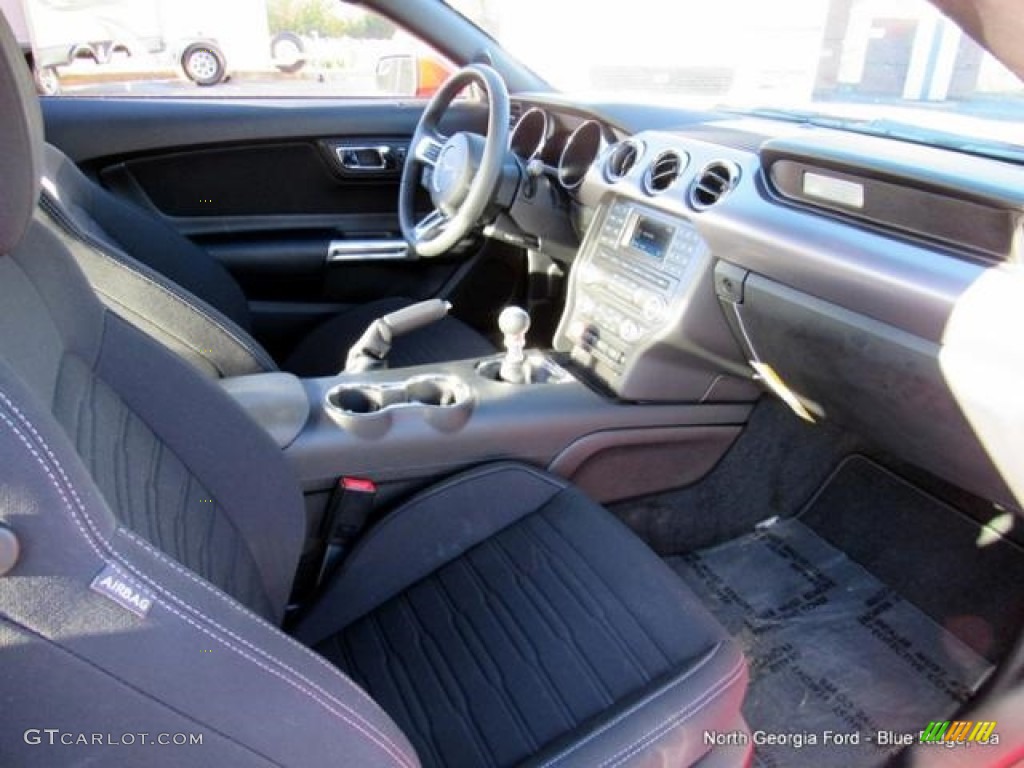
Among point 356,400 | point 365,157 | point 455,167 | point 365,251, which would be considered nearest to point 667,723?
point 356,400

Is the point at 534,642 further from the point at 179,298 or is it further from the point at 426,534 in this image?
the point at 179,298

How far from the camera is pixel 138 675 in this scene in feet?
1.81

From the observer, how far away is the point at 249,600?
3.18 feet

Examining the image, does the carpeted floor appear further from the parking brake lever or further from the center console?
the parking brake lever

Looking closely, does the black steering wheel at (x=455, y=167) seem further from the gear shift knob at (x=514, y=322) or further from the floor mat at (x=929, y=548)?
the floor mat at (x=929, y=548)

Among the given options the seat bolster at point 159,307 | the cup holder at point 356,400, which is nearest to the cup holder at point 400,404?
the cup holder at point 356,400

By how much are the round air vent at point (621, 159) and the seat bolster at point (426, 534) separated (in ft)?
2.23

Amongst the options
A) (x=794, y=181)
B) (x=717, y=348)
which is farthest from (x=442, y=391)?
(x=794, y=181)

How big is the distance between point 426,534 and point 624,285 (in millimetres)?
649

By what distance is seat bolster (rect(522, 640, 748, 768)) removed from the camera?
898mm

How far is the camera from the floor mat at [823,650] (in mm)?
1462

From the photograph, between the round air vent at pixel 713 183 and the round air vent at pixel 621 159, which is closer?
the round air vent at pixel 713 183

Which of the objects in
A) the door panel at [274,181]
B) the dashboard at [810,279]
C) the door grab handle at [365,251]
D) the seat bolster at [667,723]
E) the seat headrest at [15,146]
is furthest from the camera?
the door grab handle at [365,251]

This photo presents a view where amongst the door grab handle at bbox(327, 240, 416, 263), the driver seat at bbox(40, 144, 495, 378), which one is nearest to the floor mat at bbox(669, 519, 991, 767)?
the driver seat at bbox(40, 144, 495, 378)
